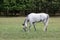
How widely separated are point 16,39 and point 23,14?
34.3m

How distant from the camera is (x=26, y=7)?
4569 centimetres

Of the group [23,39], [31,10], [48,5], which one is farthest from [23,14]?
[23,39]

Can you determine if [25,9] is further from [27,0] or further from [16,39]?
[16,39]

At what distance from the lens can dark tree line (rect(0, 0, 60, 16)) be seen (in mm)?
45250

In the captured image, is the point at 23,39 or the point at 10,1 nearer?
the point at 23,39

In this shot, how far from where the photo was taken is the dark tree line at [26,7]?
148ft

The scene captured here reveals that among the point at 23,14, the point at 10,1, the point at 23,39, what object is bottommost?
the point at 23,14

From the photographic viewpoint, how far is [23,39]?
13.5 m

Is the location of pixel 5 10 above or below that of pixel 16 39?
below

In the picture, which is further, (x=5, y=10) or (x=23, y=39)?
(x=5, y=10)

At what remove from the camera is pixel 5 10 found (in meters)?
46.6

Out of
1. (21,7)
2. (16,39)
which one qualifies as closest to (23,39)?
(16,39)

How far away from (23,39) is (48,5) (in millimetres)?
34204

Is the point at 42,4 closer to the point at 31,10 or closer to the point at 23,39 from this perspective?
the point at 31,10
